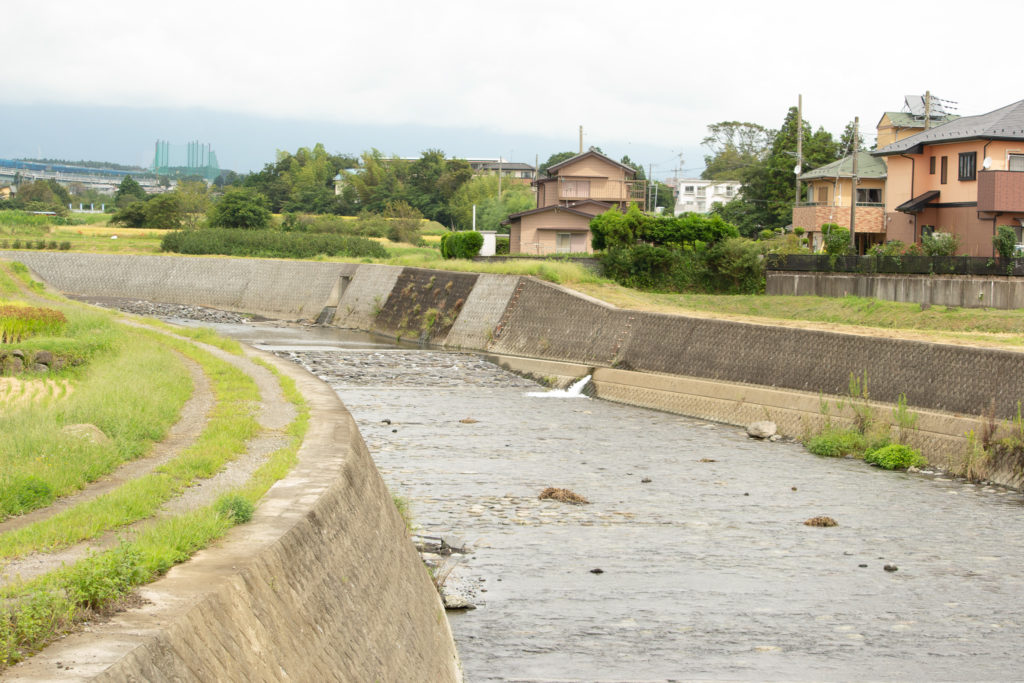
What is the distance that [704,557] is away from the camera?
491 inches

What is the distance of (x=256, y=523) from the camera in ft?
23.6

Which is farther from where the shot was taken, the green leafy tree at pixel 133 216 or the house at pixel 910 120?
the green leafy tree at pixel 133 216

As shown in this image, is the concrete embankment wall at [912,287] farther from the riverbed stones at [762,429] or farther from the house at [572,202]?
the house at [572,202]

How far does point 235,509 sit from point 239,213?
65227mm

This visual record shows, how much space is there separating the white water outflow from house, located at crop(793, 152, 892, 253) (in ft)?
83.1

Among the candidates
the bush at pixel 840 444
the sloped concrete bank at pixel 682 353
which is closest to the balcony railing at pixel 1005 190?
the sloped concrete bank at pixel 682 353

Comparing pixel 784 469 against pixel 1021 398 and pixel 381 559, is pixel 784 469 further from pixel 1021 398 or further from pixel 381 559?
pixel 381 559

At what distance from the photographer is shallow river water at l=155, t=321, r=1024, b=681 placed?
374 inches

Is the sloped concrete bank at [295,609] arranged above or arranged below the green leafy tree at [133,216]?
below

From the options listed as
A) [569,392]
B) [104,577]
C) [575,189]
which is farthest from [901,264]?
[104,577]

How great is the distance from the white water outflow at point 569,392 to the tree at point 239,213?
46.9 meters

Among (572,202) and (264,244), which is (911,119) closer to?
(572,202)

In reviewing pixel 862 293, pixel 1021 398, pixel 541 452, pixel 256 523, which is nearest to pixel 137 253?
pixel 862 293

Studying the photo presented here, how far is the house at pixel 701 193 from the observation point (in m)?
101
